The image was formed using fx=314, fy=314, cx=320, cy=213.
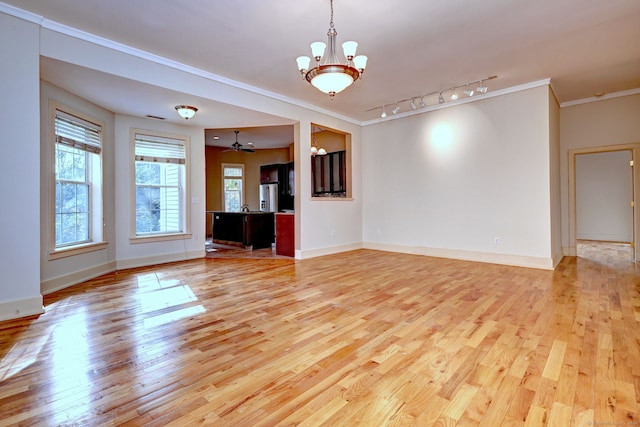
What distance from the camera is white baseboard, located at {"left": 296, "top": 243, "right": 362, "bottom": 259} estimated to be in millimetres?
5984

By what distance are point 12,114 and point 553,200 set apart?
7.14 metres

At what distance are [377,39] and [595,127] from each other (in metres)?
4.90

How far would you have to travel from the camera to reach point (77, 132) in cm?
440

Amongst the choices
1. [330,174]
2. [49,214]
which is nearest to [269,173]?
[330,174]

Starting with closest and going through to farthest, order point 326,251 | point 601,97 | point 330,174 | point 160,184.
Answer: point 601,97 → point 160,184 → point 326,251 → point 330,174

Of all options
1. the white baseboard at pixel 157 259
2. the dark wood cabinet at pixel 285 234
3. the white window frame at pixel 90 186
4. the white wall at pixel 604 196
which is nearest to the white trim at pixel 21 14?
the white window frame at pixel 90 186

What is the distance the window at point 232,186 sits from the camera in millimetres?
→ 10352

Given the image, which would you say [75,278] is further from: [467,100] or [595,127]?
[595,127]

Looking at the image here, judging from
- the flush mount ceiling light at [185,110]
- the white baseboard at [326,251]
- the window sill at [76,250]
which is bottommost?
the white baseboard at [326,251]

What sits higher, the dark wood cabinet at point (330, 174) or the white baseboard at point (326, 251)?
the dark wood cabinet at point (330, 174)

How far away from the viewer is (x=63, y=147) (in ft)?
13.8

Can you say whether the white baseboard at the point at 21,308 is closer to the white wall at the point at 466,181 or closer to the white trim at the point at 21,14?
the white trim at the point at 21,14

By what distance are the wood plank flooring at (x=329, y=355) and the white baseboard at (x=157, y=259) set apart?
1.37 metres

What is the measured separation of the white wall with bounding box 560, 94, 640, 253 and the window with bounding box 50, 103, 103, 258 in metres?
8.20
